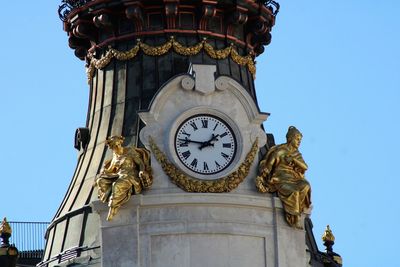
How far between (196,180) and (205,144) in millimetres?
1445

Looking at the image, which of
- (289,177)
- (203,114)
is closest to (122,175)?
(203,114)

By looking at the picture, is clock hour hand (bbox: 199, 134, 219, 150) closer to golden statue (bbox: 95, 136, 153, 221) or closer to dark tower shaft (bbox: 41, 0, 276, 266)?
golden statue (bbox: 95, 136, 153, 221)

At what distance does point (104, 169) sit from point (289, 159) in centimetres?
687

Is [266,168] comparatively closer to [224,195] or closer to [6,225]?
[224,195]

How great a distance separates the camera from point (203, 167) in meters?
88.6

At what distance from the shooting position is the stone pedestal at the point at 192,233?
87.2 metres

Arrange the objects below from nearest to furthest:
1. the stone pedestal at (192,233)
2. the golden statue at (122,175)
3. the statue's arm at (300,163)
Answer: the stone pedestal at (192,233), the golden statue at (122,175), the statue's arm at (300,163)

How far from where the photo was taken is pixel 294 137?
294 feet

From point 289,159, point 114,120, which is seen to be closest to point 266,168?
point 289,159

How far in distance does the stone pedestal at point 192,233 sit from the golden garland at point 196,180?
377mm

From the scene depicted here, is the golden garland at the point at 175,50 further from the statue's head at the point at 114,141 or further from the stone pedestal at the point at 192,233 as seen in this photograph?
the stone pedestal at the point at 192,233

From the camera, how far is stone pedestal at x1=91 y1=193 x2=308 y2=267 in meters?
87.2

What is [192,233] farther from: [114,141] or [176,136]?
[114,141]

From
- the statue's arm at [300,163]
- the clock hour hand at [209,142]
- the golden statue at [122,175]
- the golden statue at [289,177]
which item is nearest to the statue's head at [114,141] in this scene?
the golden statue at [122,175]
